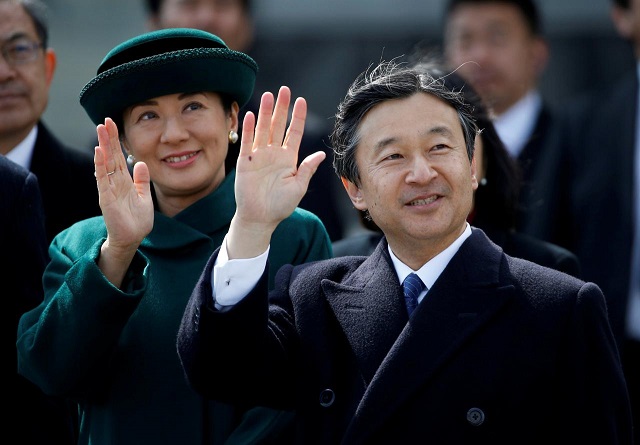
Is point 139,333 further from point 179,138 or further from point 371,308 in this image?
point 371,308

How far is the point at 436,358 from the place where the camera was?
3021 mm

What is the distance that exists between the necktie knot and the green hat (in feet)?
3.04

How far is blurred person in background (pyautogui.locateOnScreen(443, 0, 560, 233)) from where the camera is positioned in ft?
20.1

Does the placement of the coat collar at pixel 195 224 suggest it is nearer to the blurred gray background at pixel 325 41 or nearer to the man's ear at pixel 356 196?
the man's ear at pixel 356 196

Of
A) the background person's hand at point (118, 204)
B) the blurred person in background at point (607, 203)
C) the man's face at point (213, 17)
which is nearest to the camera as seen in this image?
the background person's hand at point (118, 204)

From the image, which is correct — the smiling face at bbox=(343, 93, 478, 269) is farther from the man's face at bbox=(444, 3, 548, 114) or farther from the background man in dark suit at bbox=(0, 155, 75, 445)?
the man's face at bbox=(444, 3, 548, 114)

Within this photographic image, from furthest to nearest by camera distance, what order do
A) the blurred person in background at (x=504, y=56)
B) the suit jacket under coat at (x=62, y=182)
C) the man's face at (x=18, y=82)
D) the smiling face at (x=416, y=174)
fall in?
the blurred person in background at (x=504, y=56) → the man's face at (x=18, y=82) → the suit jacket under coat at (x=62, y=182) → the smiling face at (x=416, y=174)

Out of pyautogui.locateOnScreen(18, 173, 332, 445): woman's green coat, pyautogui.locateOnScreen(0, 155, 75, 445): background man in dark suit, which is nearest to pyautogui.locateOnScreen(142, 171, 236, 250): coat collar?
pyautogui.locateOnScreen(18, 173, 332, 445): woman's green coat

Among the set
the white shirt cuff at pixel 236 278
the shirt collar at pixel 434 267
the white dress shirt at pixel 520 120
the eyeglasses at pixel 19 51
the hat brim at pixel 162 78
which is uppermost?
the eyeglasses at pixel 19 51

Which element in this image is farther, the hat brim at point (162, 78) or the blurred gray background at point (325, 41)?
the blurred gray background at point (325, 41)

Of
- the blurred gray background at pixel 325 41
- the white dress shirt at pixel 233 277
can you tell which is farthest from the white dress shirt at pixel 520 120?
the blurred gray background at pixel 325 41

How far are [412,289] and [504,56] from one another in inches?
129

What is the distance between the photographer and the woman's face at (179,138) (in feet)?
12.1

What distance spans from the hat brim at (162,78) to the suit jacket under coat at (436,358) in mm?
748
